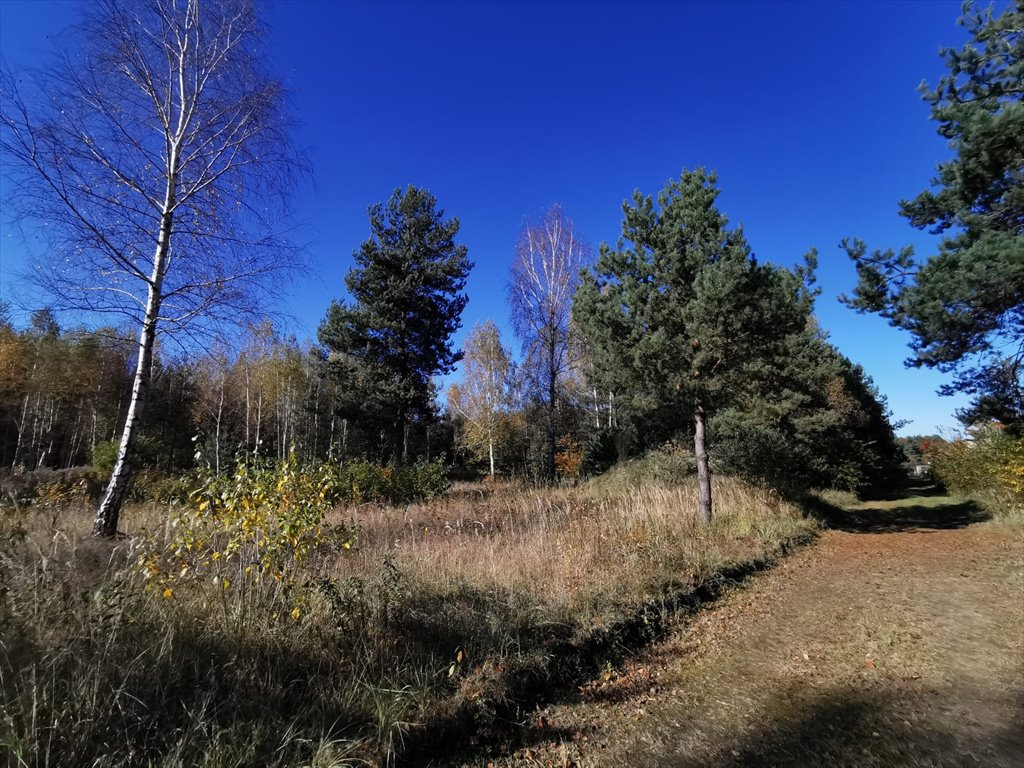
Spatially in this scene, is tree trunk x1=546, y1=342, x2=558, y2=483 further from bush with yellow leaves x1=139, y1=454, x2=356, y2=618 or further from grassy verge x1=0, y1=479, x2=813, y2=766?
bush with yellow leaves x1=139, y1=454, x2=356, y2=618

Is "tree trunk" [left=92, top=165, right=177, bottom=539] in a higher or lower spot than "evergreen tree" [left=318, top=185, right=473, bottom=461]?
lower

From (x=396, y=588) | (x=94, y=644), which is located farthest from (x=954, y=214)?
(x=94, y=644)

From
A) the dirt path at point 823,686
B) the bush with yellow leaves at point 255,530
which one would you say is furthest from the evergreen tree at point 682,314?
the bush with yellow leaves at point 255,530

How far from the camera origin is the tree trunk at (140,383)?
5.50 metres

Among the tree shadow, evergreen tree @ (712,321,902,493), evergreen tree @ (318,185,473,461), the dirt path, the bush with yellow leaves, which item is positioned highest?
evergreen tree @ (318,185,473,461)

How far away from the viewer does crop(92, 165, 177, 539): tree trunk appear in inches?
217

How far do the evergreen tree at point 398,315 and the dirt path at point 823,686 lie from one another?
17064mm

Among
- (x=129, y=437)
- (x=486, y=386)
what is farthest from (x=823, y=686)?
(x=486, y=386)

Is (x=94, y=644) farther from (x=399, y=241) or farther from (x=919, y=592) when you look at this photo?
(x=399, y=241)

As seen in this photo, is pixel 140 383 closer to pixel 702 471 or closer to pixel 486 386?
pixel 702 471

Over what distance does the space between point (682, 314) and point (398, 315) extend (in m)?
15.1

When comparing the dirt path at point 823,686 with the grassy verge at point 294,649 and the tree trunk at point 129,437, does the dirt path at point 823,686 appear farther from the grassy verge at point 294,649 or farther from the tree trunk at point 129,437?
the tree trunk at point 129,437

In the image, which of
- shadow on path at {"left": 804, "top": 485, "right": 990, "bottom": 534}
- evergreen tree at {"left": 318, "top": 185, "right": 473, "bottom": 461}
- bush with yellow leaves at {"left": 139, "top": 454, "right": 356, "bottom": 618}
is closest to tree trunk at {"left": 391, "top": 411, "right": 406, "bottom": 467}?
evergreen tree at {"left": 318, "top": 185, "right": 473, "bottom": 461}

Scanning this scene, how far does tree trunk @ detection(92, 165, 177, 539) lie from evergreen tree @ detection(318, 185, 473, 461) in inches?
554
